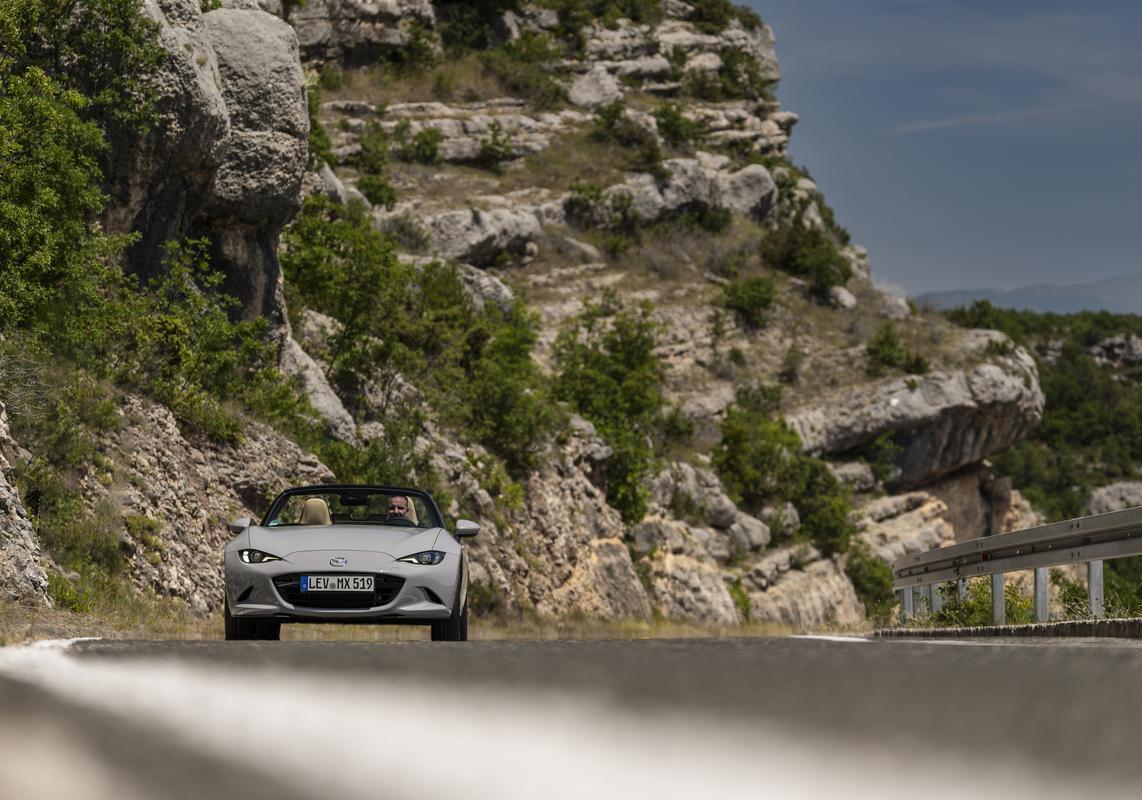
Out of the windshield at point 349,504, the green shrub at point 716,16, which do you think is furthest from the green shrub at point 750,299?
the windshield at point 349,504

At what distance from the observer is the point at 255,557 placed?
1205 cm

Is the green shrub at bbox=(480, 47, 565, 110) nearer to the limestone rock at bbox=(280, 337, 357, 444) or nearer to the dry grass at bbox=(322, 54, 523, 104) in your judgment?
the dry grass at bbox=(322, 54, 523, 104)

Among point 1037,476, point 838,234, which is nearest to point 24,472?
point 838,234

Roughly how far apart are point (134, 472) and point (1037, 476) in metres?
94.1

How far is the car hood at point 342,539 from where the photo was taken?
1207 cm

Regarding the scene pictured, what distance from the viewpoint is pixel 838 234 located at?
79688 millimetres

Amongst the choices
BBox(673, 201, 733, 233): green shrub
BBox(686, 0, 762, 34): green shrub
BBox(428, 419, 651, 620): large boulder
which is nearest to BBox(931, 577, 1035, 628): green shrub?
BBox(428, 419, 651, 620): large boulder

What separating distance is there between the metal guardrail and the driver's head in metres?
5.63

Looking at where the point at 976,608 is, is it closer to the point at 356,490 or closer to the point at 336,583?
the point at 356,490

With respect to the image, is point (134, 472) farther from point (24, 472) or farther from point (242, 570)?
point (242, 570)

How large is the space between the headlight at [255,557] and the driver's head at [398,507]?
6.34ft

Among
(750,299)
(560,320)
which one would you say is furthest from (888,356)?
(560,320)

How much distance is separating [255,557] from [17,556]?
2816 millimetres

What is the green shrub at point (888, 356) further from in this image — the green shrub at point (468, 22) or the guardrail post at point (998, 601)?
the guardrail post at point (998, 601)
